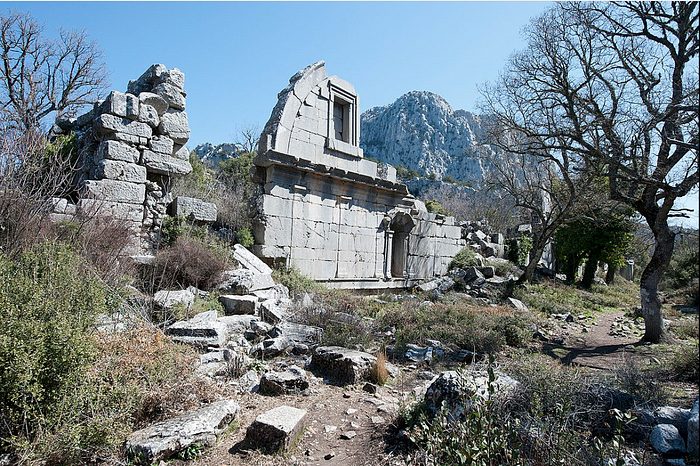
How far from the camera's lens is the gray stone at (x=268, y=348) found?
587 cm

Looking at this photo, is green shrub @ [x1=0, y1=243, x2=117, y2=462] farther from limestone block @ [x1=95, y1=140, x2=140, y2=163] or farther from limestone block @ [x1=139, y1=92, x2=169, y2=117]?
limestone block @ [x1=139, y1=92, x2=169, y2=117]

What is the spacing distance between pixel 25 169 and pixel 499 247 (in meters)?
17.9

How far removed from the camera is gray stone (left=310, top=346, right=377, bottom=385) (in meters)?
5.34

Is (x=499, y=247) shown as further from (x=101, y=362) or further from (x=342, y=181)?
(x=101, y=362)

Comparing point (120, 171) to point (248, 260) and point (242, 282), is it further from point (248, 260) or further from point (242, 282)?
point (242, 282)

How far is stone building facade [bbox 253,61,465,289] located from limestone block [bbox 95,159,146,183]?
2.91 m

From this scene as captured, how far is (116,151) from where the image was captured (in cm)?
832

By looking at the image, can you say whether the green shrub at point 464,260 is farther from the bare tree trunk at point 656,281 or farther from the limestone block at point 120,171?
the limestone block at point 120,171

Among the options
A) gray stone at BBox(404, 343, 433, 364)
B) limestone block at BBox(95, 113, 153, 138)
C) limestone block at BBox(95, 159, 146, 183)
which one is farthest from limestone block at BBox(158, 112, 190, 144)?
gray stone at BBox(404, 343, 433, 364)

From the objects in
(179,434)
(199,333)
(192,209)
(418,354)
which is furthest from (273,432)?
(192,209)

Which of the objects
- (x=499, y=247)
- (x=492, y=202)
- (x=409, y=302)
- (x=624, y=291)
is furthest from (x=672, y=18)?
(x=492, y=202)

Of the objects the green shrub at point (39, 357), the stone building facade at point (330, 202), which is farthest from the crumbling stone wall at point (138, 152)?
the green shrub at point (39, 357)

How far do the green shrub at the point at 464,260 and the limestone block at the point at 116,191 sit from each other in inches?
465

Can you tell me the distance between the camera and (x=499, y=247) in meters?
19.2
